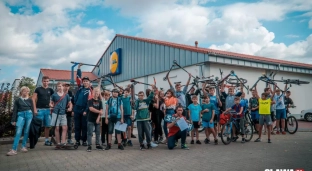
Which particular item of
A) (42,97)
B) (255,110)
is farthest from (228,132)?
(42,97)

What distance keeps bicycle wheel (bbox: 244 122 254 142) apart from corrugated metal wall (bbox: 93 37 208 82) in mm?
6276

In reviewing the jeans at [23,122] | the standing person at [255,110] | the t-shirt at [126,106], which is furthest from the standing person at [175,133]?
the standing person at [255,110]

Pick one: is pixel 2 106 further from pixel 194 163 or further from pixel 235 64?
pixel 235 64

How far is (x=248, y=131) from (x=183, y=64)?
27.4 ft

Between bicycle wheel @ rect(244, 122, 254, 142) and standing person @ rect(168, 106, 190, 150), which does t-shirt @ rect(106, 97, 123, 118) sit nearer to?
standing person @ rect(168, 106, 190, 150)

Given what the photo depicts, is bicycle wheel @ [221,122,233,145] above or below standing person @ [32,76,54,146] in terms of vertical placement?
below

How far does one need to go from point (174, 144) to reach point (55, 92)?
406cm

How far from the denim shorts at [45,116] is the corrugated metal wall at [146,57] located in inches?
370

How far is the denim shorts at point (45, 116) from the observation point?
26.5ft

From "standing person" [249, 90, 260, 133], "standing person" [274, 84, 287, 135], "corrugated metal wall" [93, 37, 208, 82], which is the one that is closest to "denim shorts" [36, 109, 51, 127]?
"standing person" [249, 90, 260, 133]

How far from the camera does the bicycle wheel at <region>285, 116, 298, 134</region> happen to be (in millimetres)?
11328

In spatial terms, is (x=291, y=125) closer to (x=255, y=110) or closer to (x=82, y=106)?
(x=255, y=110)

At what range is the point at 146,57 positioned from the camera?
2203 cm

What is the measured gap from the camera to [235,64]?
1574 centimetres
